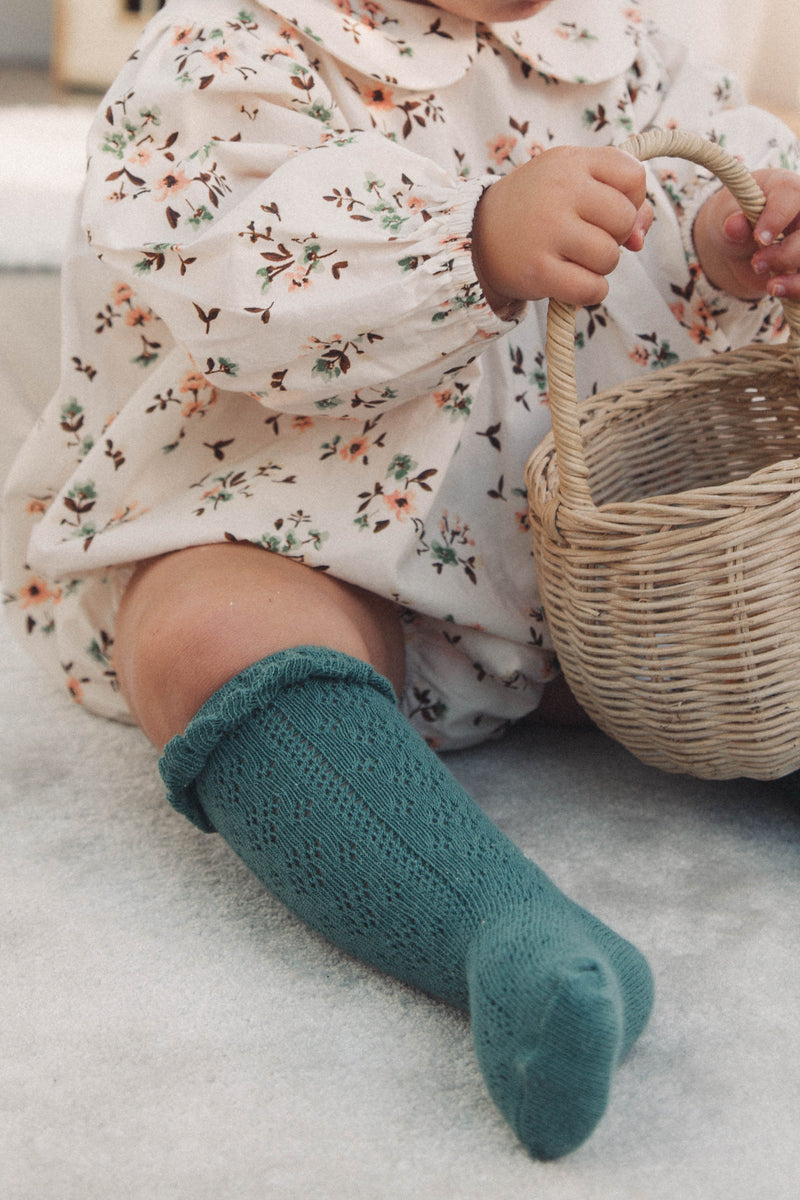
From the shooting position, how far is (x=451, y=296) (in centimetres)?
56

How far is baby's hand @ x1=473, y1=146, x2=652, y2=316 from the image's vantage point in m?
0.54

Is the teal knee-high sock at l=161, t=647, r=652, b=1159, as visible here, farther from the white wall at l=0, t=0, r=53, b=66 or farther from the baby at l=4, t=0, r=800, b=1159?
the white wall at l=0, t=0, r=53, b=66

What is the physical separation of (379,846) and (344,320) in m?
0.26

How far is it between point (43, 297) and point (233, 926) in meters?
0.76

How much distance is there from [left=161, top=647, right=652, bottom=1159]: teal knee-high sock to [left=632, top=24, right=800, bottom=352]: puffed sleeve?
389mm

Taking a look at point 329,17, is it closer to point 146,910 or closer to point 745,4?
point 146,910

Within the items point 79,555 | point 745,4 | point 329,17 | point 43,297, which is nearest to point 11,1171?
point 79,555

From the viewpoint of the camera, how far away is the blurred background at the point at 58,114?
3.57 feet

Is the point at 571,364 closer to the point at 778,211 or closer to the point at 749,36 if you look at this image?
the point at 778,211

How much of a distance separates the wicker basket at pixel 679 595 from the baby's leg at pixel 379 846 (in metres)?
0.11

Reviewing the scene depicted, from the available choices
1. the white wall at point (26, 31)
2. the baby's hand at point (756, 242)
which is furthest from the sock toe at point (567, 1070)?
the white wall at point (26, 31)

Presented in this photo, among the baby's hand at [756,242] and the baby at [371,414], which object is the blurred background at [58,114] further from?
the baby's hand at [756,242]

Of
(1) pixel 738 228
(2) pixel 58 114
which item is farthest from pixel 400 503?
(2) pixel 58 114

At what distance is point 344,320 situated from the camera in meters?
0.57
